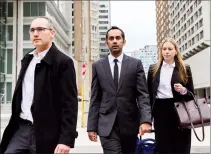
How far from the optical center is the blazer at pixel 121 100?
3.83 metres

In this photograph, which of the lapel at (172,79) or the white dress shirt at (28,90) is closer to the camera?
the white dress shirt at (28,90)

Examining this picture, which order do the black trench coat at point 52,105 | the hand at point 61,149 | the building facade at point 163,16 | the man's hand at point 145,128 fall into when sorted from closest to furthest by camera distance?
the hand at point 61,149 < the black trench coat at point 52,105 < the man's hand at point 145,128 < the building facade at point 163,16

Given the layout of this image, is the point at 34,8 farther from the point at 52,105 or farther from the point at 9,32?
the point at 52,105

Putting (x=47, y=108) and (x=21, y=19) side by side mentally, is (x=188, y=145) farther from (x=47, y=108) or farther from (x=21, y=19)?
(x=21, y=19)

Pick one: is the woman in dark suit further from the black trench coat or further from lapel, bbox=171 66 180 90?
the black trench coat

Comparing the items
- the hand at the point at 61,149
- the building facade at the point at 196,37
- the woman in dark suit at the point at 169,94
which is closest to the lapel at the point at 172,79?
the woman in dark suit at the point at 169,94

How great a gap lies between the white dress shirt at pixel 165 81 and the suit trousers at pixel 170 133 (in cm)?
10

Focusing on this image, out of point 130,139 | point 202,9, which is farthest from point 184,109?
point 202,9

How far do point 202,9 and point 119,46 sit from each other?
69502 millimetres

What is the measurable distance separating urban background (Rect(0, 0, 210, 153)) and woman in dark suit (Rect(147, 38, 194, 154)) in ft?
2.44

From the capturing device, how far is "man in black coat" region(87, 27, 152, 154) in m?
3.80

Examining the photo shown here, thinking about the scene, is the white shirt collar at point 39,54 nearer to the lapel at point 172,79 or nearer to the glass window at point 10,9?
the lapel at point 172,79

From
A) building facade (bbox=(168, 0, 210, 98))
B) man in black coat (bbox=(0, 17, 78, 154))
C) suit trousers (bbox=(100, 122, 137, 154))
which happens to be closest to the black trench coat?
man in black coat (bbox=(0, 17, 78, 154))

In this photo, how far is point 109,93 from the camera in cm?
393
